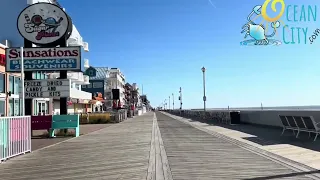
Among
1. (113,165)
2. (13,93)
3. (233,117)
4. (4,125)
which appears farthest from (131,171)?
(13,93)

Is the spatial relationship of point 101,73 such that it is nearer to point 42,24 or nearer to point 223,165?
point 42,24

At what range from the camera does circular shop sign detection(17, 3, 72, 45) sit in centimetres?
2420

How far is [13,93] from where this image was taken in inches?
1292

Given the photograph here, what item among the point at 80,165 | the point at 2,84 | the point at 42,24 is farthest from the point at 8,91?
the point at 80,165

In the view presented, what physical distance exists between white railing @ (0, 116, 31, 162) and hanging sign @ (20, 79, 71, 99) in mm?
9052

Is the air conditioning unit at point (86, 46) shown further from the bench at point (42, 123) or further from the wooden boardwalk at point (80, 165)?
the wooden boardwalk at point (80, 165)

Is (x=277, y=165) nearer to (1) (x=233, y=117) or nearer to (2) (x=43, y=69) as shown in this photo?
(2) (x=43, y=69)

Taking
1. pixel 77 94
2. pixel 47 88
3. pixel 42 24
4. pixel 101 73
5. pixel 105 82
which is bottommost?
pixel 47 88

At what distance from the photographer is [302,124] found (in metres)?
16.5

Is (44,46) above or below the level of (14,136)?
above

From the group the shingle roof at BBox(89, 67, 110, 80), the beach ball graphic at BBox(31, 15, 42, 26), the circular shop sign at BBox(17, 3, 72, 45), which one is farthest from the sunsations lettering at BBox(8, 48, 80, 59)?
the shingle roof at BBox(89, 67, 110, 80)

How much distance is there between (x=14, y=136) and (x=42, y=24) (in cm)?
1279

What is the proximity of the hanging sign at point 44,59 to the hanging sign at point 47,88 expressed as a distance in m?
0.78

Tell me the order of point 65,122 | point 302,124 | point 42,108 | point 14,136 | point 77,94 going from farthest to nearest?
point 77,94, point 42,108, point 65,122, point 302,124, point 14,136
